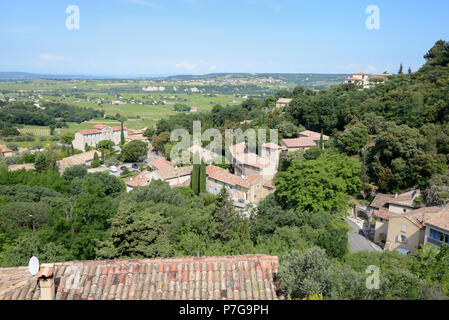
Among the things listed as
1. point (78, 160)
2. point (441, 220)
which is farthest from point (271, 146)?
point (78, 160)

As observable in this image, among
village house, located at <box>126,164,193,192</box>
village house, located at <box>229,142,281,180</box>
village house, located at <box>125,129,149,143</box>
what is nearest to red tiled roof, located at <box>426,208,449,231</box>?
village house, located at <box>229,142,281,180</box>

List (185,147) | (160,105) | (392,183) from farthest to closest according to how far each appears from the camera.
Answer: (160,105) < (185,147) < (392,183)

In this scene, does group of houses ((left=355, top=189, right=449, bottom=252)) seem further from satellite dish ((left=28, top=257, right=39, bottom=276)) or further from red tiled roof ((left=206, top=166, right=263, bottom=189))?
satellite dish ((left=28, top=257, right=39, bottom=276))

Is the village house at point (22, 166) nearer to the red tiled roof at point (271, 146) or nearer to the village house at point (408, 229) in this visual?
the red tiled roof at point (271, 146)

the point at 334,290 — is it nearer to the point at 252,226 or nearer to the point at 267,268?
the point at 267,268

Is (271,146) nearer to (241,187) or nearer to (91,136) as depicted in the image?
(241,187)
